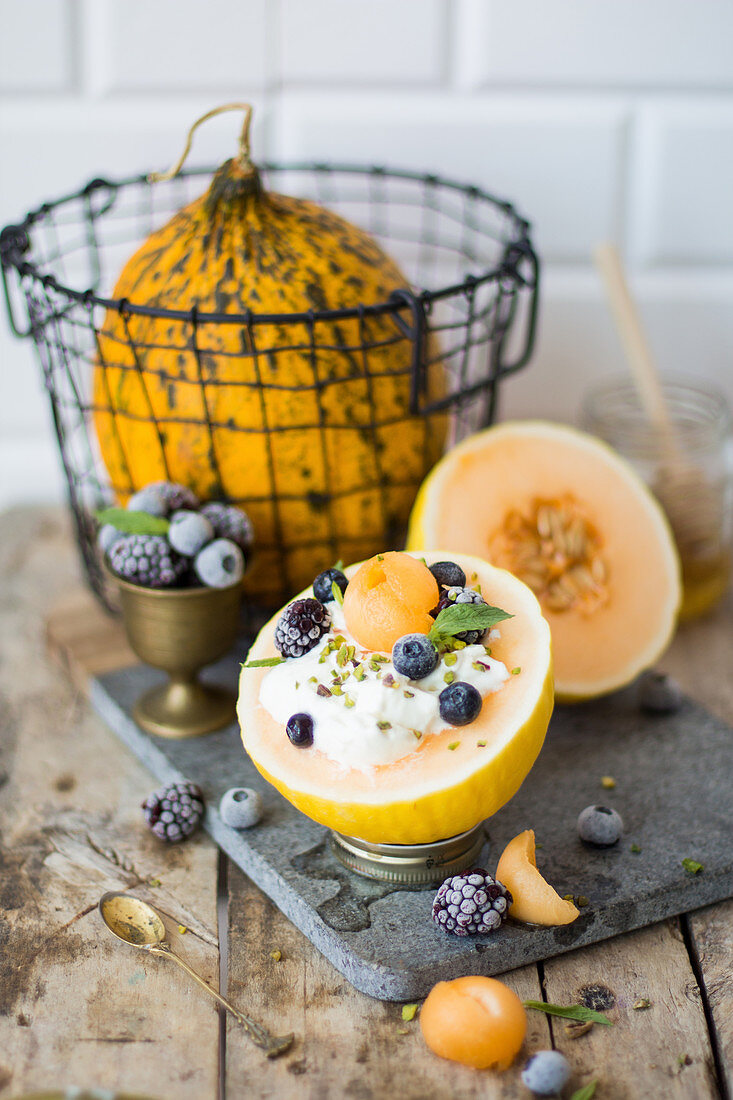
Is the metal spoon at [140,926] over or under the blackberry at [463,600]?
under

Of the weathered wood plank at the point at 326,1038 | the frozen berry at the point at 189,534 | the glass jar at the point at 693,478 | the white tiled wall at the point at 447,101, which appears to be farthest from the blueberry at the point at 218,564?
the white tiled wall at the point at 447,101

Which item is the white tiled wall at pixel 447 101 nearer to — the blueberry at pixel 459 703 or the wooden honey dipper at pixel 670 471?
the wooden honey dipper at pixel 670 471

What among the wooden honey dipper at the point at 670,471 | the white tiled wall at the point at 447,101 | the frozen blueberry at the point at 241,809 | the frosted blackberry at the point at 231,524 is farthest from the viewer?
the white tiled wall at the point at 447,101

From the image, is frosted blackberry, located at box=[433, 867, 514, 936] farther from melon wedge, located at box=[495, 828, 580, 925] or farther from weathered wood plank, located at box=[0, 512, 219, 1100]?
weathered wood plank, located at box=[0, 512, 219, 1100]

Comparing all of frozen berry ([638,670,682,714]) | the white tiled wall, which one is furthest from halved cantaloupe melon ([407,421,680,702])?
the white tiled wall

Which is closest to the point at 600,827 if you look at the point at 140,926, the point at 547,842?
the point at 547,842

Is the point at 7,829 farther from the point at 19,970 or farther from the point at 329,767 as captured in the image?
the point at 329,767
